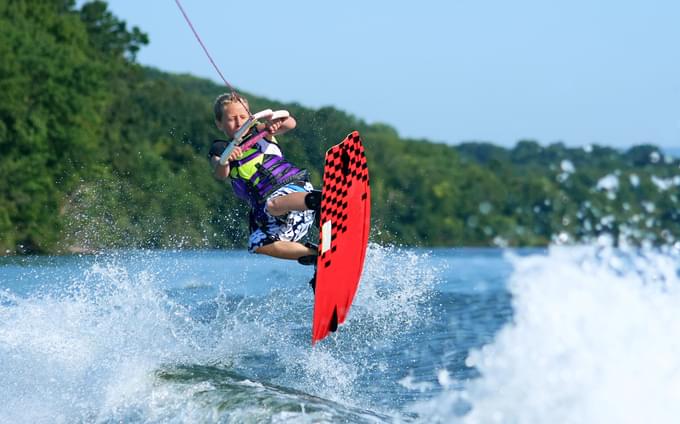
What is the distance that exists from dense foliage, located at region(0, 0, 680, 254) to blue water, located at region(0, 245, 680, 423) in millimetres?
561

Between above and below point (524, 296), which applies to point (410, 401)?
below

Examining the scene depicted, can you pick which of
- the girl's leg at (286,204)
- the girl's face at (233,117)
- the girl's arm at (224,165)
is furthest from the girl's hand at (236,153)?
the girl's leg at (286,204)

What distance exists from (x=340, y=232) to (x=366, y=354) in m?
2.01

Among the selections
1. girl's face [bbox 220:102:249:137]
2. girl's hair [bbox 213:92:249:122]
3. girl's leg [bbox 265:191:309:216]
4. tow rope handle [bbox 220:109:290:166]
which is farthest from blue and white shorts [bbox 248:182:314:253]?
girl's hair [bbox 213:92:249:122]

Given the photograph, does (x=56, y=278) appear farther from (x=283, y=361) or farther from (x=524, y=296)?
(x=524, y=296)

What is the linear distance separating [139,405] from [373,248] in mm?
3481

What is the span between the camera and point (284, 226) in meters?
7.26

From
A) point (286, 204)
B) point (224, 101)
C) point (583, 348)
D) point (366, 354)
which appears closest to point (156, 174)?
point (366, 354)

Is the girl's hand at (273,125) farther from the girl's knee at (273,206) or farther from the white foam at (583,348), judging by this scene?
the white foam at (583,348)

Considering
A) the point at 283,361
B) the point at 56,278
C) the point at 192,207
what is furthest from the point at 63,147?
the point at 283,361

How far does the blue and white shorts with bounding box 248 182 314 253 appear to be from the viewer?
23.7ft

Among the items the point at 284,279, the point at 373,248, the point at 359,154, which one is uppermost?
the point at 359,154

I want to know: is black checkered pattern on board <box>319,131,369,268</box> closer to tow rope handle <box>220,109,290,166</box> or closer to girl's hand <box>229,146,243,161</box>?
tow rope handle <box>220,109,290,166</box>

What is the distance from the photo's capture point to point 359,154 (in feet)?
23.6
